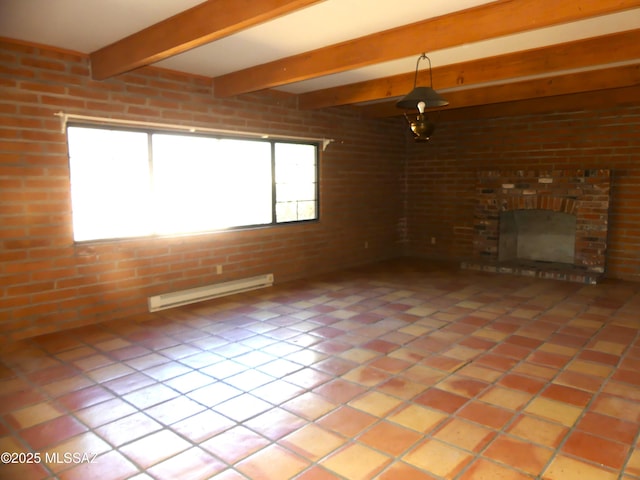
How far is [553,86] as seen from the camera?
204 inches

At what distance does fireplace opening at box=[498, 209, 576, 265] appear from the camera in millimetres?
7031

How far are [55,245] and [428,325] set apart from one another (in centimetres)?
344

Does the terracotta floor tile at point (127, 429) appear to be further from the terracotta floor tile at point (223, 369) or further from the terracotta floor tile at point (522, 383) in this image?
the terracotta floor tile at point (522, 383)

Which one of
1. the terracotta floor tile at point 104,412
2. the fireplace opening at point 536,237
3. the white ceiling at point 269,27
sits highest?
the white ceiling at point 269,27

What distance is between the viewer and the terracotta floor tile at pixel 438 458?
218 centimetres

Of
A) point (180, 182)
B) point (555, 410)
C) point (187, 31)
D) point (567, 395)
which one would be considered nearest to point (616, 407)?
point (567, 395)

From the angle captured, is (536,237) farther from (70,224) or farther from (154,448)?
(154,448)

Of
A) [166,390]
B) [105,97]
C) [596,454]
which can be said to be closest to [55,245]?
[105,97]

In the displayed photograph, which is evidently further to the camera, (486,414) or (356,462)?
(486,414)

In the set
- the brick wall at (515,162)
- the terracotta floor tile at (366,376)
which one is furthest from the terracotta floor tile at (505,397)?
the brick wall at (515,162)

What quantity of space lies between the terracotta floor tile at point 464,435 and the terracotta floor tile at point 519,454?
0.16ft

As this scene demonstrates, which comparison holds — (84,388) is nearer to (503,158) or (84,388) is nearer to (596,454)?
(596,454)

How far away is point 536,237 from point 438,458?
19.4 ft

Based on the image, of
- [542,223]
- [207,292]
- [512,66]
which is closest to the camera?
[512,66]
